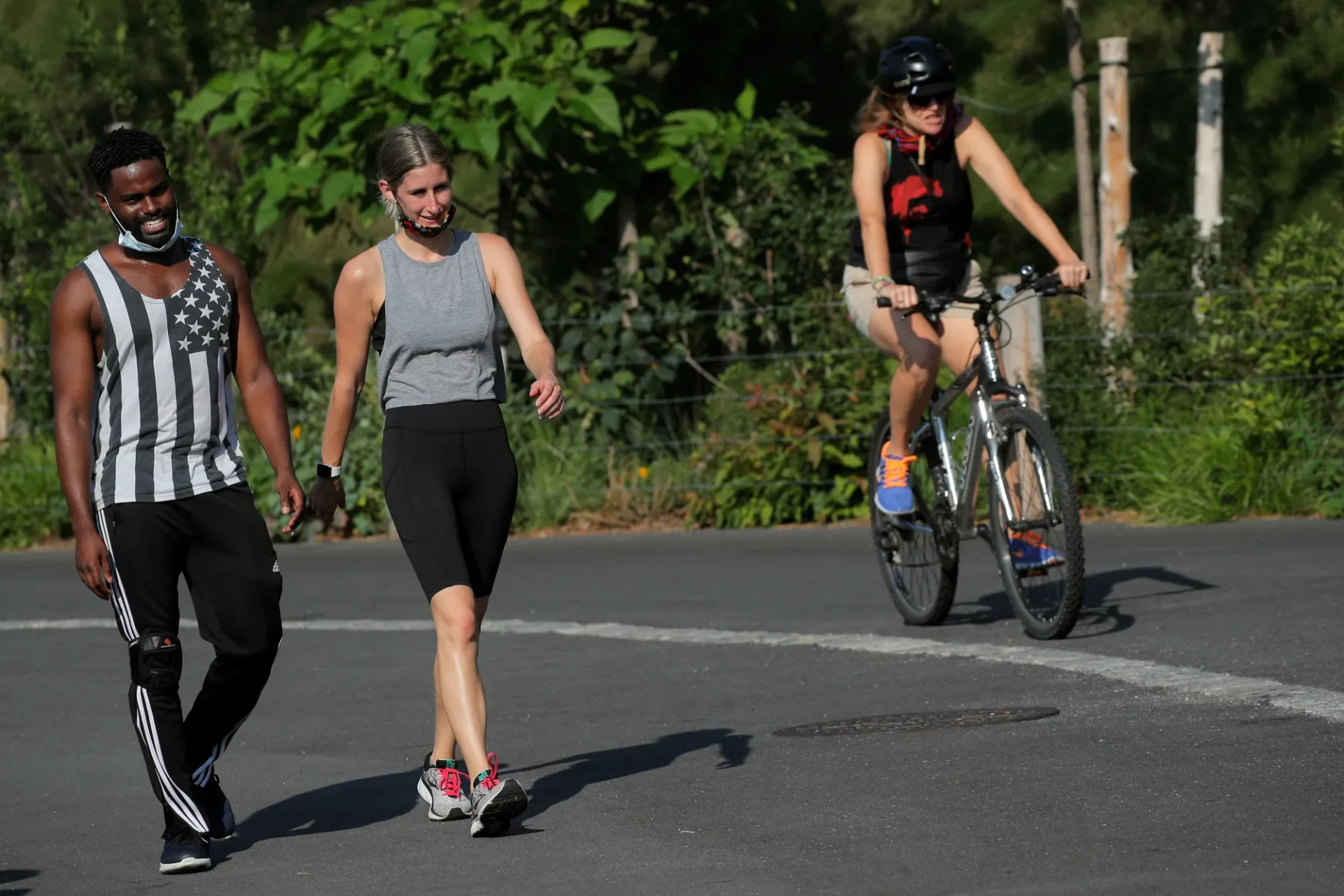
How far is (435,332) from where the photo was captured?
5.93 m

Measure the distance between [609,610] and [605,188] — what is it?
20.1ft

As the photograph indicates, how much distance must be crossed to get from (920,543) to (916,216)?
1306 mm

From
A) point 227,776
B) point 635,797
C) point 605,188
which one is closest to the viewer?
point 635,797

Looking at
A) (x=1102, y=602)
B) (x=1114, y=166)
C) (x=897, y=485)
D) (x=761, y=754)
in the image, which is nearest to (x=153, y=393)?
(x=761, y=754)

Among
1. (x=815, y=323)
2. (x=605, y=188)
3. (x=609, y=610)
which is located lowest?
(x=609, y=610)

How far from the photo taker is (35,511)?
16.3m

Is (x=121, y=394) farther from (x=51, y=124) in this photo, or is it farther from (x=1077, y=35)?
(x=51, y=124)

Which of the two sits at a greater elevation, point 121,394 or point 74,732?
point 121,394

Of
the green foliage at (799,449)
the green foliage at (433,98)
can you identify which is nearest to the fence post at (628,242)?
the green foliage at (433,98)

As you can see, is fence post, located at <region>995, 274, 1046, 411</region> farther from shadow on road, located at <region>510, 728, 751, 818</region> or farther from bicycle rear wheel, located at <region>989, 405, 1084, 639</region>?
shadow on road, located at <region>510, 728, 751, 818</region>

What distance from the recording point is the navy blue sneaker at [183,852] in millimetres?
5555

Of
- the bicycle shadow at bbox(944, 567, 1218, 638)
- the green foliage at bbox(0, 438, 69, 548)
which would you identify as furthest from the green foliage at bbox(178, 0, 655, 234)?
the bicycle shadow at bbox(944, 567, 1218, 638)

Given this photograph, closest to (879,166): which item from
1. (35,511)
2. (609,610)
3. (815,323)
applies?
(609,610)

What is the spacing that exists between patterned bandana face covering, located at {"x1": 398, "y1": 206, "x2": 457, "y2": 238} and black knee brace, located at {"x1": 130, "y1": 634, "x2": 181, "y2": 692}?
47.7 inches
